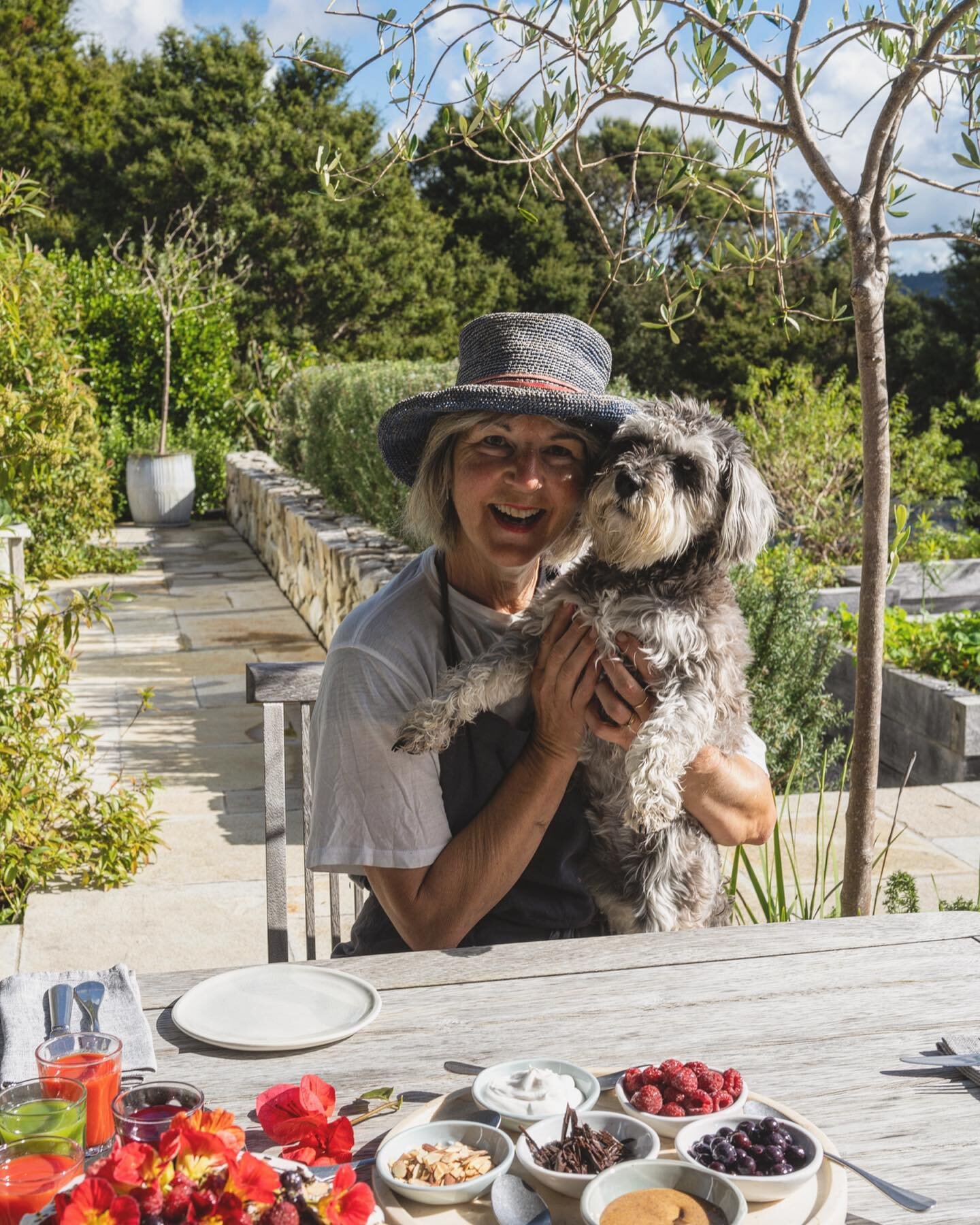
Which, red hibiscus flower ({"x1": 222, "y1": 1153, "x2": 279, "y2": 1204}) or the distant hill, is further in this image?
the distant hill

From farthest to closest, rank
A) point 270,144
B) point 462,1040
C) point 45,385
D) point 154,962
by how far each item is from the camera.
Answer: point 270,144 → point 45,385 → point 154,962 → point 462,1040

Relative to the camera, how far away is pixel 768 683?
5191 millimetres

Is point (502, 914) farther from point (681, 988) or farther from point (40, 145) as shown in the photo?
point (40, 145)

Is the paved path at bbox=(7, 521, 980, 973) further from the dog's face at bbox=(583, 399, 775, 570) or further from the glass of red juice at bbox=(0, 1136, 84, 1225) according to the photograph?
the glass of red juice at bbox=(0, 1136, 84, 1225)

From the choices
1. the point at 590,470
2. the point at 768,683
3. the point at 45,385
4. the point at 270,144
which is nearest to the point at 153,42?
the point at 270,144

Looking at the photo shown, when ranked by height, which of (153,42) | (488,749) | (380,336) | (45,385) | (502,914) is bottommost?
(502,914)

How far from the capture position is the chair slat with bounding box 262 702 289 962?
2449 mm

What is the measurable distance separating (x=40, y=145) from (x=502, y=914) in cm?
2718

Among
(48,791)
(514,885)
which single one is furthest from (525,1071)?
(48,791)

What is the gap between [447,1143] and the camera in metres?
1.41

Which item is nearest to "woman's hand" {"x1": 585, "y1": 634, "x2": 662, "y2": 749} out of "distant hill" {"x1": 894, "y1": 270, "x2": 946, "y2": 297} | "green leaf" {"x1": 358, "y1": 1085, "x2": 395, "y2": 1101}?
"green leaf" {"x1": 358, "y1": 1085, "x2": 395, "y2": 1101}

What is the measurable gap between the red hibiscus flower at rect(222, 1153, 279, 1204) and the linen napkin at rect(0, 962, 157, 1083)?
0.61 meters

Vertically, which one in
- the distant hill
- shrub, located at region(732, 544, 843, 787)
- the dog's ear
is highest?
the distant hill

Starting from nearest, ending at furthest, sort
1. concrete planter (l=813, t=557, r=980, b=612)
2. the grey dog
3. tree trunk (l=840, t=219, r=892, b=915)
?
the grey dog
tree trunk (l=840, t=219, r=892, b=915)
concrete planter (l=813, t=557, r=980, b=612)
